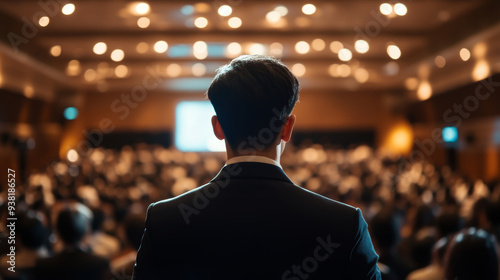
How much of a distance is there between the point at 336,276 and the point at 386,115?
25.1 meters

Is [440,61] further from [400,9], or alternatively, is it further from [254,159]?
[254,159]

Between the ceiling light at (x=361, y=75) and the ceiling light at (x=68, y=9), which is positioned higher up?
the ceiling light at (x=68, y=9)

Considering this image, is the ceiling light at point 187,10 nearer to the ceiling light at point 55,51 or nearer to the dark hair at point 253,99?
the ceiling light at point 55,51

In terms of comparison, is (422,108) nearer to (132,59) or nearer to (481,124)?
(481,124)

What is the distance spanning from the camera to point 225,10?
1092cm

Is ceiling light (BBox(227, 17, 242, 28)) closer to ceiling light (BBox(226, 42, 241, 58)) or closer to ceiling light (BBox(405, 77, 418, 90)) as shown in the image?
ceiling light (BBox(226, 42, 241, 58))

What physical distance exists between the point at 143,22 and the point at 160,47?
2.53m

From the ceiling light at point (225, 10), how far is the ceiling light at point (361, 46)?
415 centimetres

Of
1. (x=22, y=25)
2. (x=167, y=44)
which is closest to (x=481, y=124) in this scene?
(x=167, y=44)

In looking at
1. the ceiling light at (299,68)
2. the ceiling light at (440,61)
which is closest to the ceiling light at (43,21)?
the ceiling light at (299,68)

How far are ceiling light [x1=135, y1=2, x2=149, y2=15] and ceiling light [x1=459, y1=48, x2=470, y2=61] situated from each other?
297 inches

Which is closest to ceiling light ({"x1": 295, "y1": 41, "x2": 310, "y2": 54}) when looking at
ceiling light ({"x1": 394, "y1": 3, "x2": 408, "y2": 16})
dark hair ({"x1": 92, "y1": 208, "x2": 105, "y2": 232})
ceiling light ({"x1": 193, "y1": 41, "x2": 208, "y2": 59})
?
ceiling light ({"x1": 193, "y1": 41, "x2": 208, "y2": 59})

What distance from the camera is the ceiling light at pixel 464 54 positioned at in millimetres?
12633

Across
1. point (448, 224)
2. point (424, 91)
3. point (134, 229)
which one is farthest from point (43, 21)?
point (424, 91)
